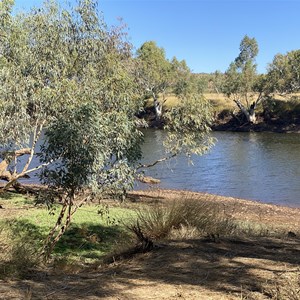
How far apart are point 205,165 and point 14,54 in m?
17.7

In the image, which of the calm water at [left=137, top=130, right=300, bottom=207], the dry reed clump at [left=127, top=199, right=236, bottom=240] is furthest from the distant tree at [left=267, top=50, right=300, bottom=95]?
the dry reed clump at [left=127, top=199, right=236, bottom=240]

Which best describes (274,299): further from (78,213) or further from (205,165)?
(205,165)

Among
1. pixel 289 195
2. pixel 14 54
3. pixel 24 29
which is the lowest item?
pixel 289 195

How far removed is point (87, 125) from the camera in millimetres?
6172

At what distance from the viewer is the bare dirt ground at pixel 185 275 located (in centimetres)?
364

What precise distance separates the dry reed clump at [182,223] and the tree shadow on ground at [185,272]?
673 mm

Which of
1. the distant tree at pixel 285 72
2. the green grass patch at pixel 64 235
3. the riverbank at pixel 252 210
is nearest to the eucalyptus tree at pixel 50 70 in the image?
the green grass patch at pixel 64 235

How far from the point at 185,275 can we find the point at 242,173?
63.8ft

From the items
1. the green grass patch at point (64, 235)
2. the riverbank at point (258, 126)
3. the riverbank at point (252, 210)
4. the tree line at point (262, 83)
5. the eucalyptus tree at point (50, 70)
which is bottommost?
the riverbank at point (252, 210)

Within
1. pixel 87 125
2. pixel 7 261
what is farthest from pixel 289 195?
pixel 7 261

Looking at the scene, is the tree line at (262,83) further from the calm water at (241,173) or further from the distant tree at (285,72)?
the calm water at (241,173)

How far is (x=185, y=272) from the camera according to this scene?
427 cm

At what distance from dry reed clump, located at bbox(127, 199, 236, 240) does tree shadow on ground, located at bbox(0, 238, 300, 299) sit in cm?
67

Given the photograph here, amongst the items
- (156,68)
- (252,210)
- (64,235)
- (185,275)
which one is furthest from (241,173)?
(156,68)
